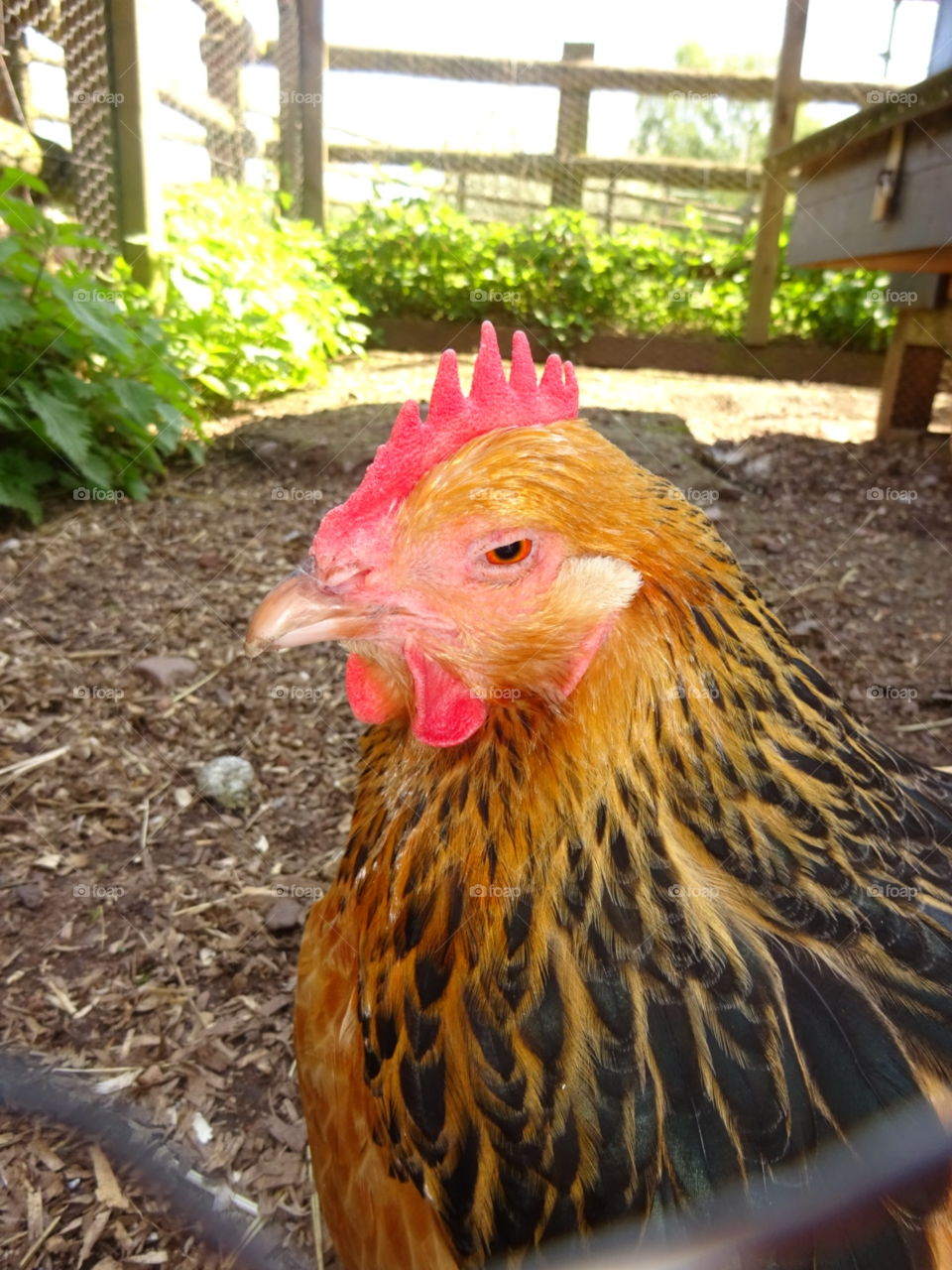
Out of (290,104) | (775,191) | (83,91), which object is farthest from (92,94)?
(775,191)

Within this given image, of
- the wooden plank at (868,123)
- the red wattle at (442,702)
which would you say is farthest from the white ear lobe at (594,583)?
the wooden plank at (868,123)

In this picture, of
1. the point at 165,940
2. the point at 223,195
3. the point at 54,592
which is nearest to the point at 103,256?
the point at 223,195

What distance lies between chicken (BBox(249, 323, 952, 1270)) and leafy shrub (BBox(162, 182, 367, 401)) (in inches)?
166

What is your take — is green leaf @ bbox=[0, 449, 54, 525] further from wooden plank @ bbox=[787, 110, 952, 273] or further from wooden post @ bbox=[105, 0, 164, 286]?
wooden plank @ bbox=[787, 110, 952, 273]

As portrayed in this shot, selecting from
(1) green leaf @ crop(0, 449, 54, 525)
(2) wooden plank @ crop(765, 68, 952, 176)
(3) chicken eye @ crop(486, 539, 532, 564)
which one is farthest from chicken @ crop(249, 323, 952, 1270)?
(2) wooden plank @ crop(765, 68, 952, 176)

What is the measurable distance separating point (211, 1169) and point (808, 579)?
3.38 meters

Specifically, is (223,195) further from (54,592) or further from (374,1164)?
(374,1164)

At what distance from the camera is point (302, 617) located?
115cm

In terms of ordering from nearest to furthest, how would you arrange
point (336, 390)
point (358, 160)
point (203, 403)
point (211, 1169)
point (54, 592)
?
point (211, 1169), point (54, 592), point (203, 403), point (336, 390), point (358, 160)

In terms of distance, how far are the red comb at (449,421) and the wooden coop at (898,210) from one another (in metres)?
3.62

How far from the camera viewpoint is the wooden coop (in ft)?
13.4

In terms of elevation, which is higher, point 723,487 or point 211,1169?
point 723,487

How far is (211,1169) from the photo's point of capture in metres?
1.76

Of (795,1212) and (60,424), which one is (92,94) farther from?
(795,1212)
